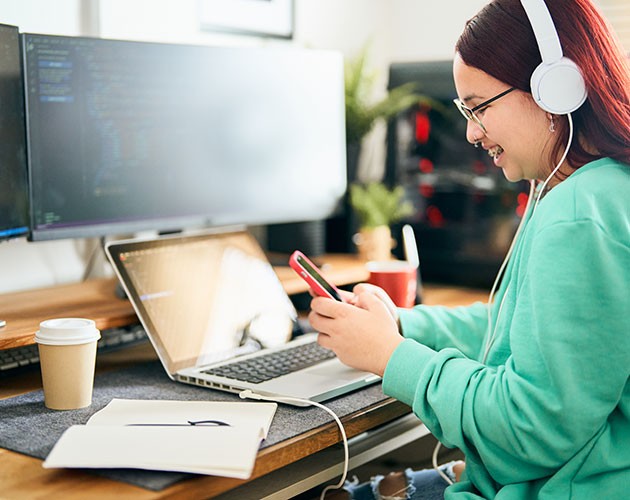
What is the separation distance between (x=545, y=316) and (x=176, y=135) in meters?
0.85

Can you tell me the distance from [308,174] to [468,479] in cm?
87

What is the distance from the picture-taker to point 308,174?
1.81m

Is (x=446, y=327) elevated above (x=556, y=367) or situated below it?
below

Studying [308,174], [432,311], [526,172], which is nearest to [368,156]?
[308,174]

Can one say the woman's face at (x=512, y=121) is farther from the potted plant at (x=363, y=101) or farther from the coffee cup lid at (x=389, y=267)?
the potted plant at (x=363, y=101)

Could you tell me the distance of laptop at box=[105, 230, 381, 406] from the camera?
1254 millimetres

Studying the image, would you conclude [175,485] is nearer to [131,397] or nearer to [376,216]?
[131,397]

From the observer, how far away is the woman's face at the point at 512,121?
1.07 meters

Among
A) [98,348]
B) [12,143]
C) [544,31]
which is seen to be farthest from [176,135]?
[544,31]

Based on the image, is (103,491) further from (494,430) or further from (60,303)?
(60,303)

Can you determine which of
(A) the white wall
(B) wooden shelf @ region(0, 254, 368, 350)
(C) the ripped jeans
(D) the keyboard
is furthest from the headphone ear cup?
(A) the white wall

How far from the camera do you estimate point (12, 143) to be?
1334 mm

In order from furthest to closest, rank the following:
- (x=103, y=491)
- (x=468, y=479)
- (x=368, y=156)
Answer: (x=368, y=156), (x=468, y=479), (x=103, y=491)

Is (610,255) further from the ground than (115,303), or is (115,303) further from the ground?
(610,255)
